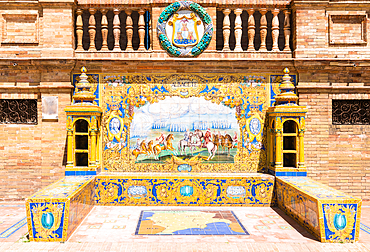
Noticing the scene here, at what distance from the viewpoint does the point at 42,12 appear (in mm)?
9039

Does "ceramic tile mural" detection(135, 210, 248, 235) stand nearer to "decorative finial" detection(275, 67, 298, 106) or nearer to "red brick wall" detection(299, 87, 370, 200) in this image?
"red brick wall" detection(299, 87, 370, 200)

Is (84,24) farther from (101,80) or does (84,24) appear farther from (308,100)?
(308,100)

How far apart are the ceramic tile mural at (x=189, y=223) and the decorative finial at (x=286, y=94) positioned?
334 centimetres

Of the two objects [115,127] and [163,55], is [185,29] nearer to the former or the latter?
[163,55]

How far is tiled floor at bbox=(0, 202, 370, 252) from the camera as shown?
5.83 metres

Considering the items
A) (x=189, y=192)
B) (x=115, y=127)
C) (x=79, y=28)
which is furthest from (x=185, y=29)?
(x=189, y=192)

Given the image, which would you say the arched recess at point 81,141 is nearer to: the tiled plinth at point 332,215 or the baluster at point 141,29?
the baluster at point 141,29

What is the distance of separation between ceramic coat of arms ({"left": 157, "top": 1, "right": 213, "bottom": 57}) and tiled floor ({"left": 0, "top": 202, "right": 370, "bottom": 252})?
4736mm

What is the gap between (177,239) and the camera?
20.5 feet

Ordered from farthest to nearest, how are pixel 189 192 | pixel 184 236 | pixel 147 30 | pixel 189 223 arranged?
pixel 147 30 → pixel 189 192 → pixel 189 223 → pixel 184 236

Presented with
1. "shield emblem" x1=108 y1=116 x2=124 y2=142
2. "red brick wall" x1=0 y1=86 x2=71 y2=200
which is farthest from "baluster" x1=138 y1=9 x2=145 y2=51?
"red brick wall" x1=0 y1=86 x2=71 y2=200

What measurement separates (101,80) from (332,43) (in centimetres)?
680

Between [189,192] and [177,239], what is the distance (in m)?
2.41

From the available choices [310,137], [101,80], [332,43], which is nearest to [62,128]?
[101,80]
